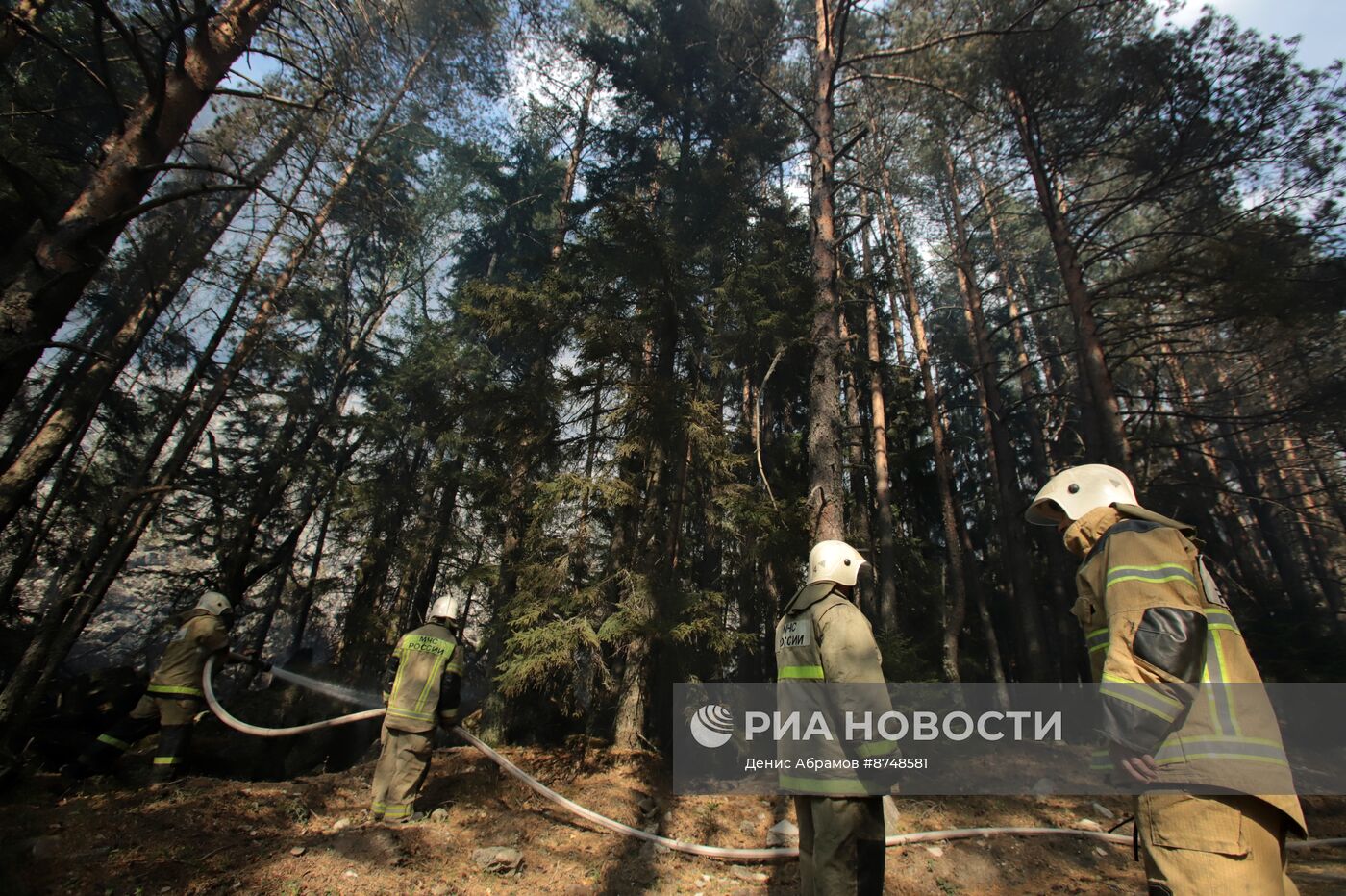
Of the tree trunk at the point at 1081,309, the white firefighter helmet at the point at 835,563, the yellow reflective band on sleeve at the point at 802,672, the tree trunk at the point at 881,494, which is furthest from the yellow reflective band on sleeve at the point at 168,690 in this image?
the tree trunk at the point at 1081,309

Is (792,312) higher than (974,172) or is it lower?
lower

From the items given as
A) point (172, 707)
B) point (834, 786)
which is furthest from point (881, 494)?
point (172, 707)

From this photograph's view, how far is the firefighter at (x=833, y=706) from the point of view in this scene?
310 centimetres

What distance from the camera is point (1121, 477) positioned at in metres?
2.90

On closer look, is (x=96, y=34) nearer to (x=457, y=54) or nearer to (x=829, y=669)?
(x=829, y=669)

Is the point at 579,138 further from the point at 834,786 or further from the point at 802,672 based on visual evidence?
the point at 834,786

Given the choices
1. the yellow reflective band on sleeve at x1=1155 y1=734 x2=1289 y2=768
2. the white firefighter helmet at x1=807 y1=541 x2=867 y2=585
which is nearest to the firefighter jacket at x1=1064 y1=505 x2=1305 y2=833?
the yellow reflective band on sleeve at x1=1155 y1=734 x2=1289 y2=768

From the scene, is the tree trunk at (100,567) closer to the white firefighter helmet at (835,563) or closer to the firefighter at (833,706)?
the white firefighter helmet at (835,563)

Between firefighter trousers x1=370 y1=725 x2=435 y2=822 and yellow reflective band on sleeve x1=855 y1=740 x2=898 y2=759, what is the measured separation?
4.23m

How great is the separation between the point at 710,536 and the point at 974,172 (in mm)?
12066

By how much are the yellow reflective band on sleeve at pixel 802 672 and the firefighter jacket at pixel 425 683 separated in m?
3.54

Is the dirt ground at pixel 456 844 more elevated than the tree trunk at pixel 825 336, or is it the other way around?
the tree trunk at pixel 825 336

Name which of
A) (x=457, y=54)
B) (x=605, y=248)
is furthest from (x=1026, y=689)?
(x=457, y=54)

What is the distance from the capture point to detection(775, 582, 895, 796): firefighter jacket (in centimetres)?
315
